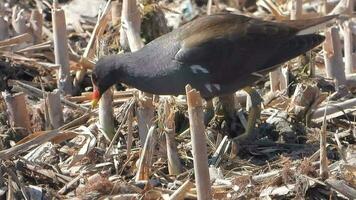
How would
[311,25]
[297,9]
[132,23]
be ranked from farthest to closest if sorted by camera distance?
[297,9], [132,23], [311,25]

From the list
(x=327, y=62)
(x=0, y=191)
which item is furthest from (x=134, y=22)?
(x=0, y=191)

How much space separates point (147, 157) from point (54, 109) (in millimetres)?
888

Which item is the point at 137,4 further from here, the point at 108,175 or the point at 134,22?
the point at 108,175

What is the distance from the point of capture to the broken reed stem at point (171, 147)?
5.66 m

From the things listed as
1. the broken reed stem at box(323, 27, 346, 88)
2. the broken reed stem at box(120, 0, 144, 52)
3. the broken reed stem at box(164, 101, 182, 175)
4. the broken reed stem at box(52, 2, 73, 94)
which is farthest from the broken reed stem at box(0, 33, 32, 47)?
the broken reed stem at box(323, 27, 346, 88)

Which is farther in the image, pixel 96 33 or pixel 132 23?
pixel 96 33

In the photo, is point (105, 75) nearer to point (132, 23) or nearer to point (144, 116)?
point (144, 116)

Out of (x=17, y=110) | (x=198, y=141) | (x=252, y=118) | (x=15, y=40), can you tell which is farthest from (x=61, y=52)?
(x=198, y=141)

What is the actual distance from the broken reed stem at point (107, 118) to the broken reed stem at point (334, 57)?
149 cm

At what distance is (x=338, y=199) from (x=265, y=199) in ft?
1.24

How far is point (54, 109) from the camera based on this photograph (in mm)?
6301

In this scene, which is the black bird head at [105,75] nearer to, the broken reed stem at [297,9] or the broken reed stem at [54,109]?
the broken reed stem at [54,109]

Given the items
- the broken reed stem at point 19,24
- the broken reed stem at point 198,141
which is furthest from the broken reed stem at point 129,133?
the broken reed stem at point 19,24

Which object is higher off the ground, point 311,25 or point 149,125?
point 311,25
